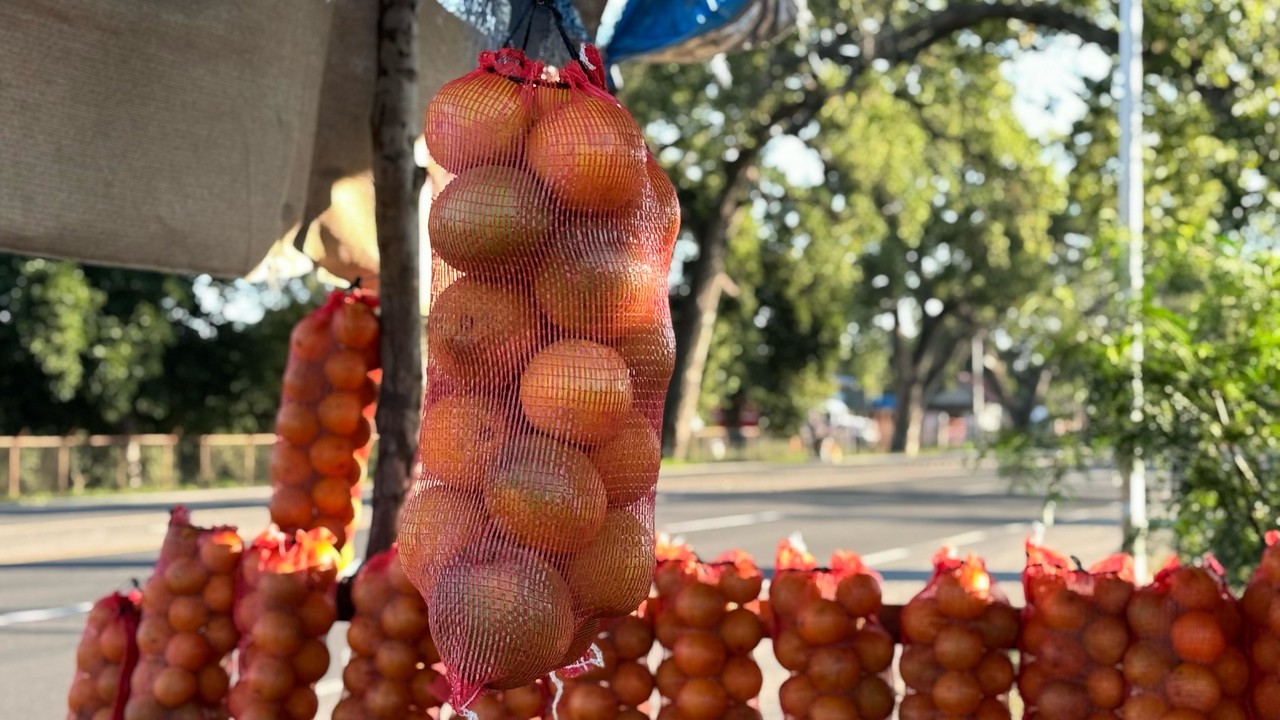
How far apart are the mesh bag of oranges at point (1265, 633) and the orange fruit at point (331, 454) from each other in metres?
2.81

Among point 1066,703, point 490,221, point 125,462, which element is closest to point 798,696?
point 1066,703

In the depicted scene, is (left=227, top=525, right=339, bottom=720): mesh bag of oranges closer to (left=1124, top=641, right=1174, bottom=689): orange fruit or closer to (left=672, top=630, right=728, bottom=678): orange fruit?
(left=672, top=630, right=728, bottom=678): orange fruit

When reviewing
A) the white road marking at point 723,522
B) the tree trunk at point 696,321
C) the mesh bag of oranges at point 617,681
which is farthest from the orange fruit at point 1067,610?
the tree trunk at point 696,321

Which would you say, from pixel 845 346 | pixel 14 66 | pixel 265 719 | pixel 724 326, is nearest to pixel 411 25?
pixel 14 66

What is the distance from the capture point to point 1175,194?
12.3 m

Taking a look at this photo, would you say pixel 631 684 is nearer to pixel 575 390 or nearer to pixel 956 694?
pixel 956 694

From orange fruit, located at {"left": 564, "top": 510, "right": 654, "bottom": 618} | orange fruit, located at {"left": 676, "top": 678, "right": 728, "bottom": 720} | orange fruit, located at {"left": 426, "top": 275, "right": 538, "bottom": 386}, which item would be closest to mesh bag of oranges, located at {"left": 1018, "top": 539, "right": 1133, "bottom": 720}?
orange fruit, located at {"left": 676, "top": 678, "right": 728, "bottom": 720}

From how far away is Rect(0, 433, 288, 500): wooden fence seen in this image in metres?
25.3

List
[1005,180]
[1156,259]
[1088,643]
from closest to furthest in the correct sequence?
[1088,643] < [1156,259] < [1005,180]

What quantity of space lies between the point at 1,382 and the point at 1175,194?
25.7 metres

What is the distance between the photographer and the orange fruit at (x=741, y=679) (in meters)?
3.94

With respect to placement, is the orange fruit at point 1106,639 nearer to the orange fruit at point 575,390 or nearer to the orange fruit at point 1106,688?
the orange fruit at point 1106,688

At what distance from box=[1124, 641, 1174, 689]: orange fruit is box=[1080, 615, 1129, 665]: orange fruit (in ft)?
0.10

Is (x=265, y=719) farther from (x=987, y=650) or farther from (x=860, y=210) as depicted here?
(x=860, y=210)
